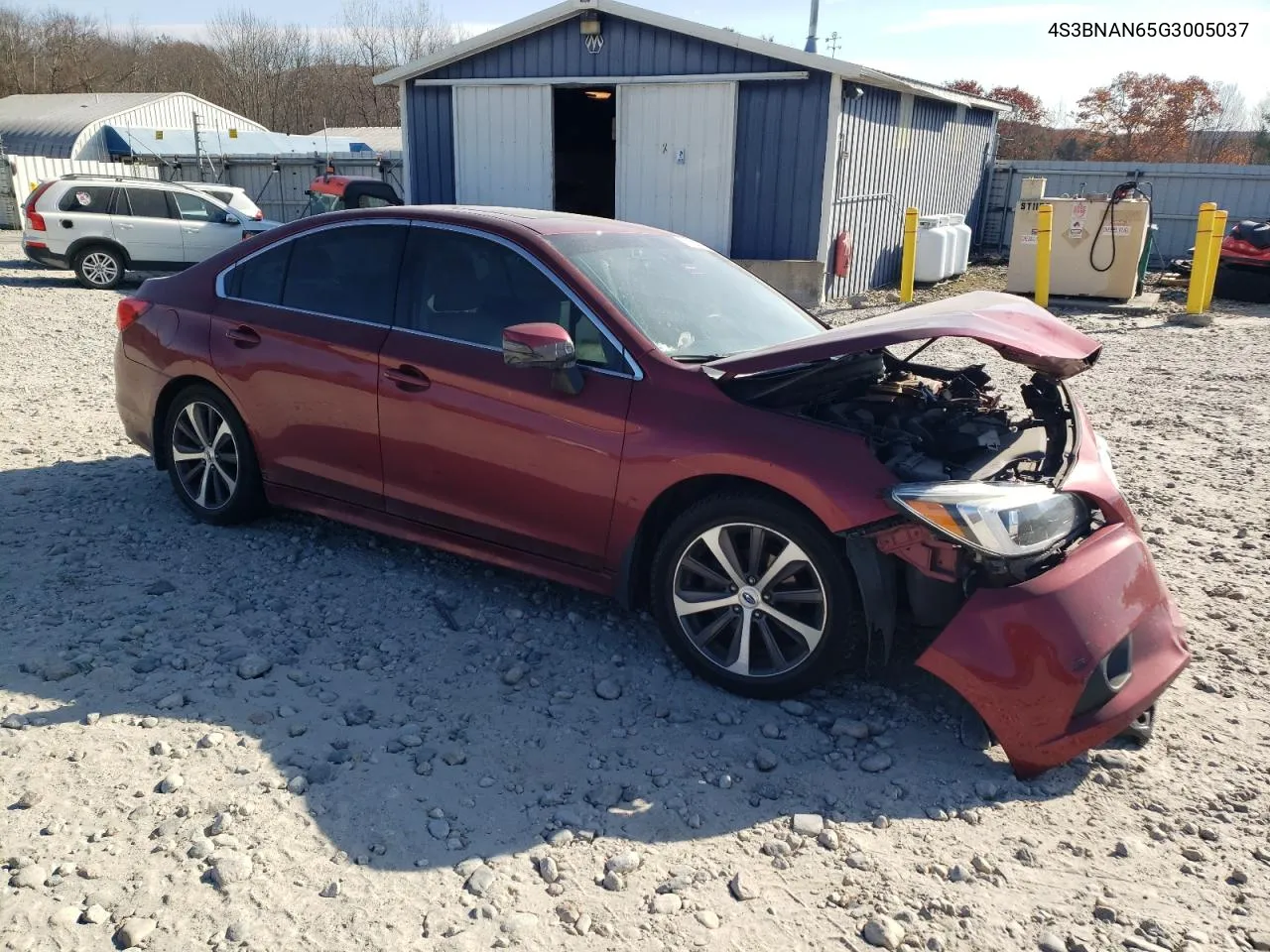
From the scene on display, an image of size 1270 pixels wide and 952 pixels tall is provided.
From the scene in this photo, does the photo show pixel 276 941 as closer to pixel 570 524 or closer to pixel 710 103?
pixel 570 524

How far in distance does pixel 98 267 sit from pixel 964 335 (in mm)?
16099

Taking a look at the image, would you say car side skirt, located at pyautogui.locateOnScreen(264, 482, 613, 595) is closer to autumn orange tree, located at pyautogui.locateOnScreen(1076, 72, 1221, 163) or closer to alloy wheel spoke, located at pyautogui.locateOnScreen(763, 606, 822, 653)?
alloy wheel spoke, located at pyautogui.locateOnScreen(763, 606, 822, 653)

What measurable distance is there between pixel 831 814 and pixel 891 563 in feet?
2.76

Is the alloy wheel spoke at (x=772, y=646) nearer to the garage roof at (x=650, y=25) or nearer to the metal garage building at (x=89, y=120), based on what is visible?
the garage roof at (x=650, y=25)

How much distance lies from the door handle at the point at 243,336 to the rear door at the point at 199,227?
12.9 m

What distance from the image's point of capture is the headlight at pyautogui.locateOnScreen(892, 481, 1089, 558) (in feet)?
10.3

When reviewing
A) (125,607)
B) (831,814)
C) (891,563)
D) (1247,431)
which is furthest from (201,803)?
(1247,431)

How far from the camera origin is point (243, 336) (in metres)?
4.82

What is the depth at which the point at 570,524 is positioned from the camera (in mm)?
3928

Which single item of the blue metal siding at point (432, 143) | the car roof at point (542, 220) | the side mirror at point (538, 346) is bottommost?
the side mirror at point (538, 346)

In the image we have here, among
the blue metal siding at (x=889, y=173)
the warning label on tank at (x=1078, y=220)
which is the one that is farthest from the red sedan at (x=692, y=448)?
the warning label on tank at (x=1078, y=220)

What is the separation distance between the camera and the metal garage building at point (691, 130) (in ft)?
45.0

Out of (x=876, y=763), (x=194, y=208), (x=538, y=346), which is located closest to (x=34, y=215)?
(x=194, y=208)

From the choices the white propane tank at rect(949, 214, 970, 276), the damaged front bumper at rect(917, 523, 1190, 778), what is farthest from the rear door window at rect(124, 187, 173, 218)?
the damaged front bumper at rect(917, 523, 1190, 778)
